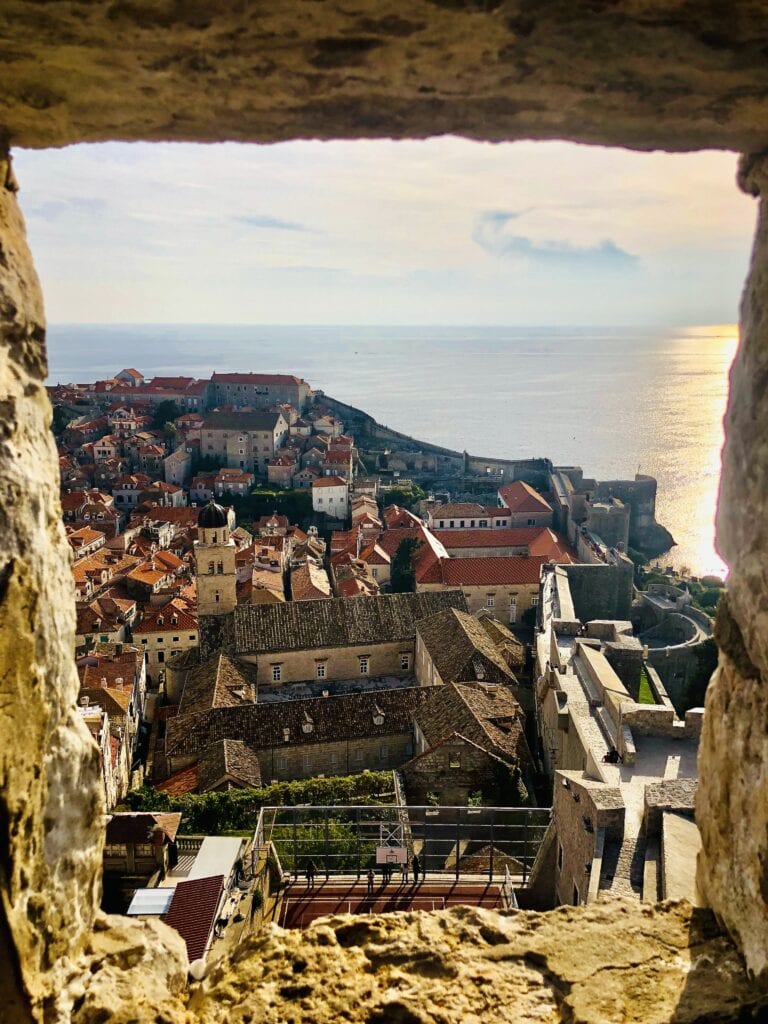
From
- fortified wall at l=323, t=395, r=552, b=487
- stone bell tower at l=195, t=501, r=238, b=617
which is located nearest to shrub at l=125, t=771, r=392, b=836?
stone bell tower at l=195, t=501, r=238, b=617

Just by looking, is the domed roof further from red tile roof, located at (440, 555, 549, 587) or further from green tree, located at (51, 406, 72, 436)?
green tree, located at (51, 406, 72, 436)

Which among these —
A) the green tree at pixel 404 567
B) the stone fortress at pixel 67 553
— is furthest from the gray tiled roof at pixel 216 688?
the stone fortress at pixel 67 553

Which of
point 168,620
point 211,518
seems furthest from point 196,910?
point 168,620

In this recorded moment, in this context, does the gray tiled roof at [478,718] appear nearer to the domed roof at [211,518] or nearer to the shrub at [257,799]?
the shrub at [257,799]

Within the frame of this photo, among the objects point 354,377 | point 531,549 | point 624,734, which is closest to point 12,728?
point 624,734

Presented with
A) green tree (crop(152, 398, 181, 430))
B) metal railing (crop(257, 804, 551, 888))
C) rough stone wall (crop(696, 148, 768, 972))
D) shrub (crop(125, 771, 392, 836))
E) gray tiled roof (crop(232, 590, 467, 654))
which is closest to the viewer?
rough stone wall (crop(696, 148, 768, 972))

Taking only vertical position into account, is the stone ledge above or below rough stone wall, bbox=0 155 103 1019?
below
